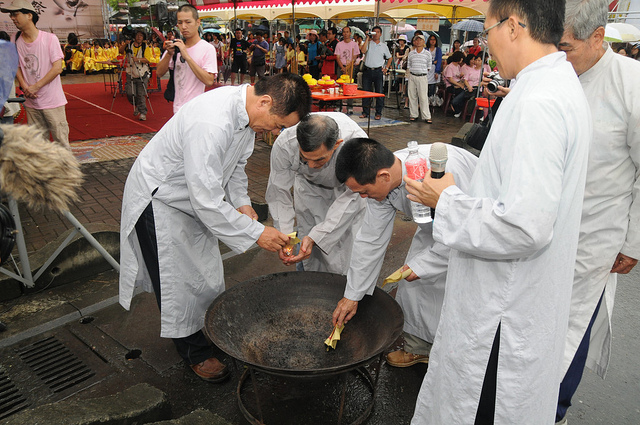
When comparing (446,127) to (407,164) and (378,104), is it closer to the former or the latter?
(378,104)

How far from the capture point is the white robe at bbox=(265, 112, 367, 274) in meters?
3.12

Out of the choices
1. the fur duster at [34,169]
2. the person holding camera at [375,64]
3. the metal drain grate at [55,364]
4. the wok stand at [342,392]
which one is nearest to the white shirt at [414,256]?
the wok stand at [342,392]

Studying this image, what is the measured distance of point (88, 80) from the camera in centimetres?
1819

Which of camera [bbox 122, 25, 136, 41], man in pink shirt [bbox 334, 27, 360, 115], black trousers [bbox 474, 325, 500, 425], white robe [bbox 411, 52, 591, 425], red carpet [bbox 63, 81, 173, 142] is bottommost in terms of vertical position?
red carpet [bbox 63, 81, 173, 142]

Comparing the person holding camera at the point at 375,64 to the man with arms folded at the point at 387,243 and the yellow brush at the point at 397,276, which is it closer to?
the man with arms folded at the point at 387,243

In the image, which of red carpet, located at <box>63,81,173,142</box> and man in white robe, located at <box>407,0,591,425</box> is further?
red carpet, located at <box>63,81,173,142</box>

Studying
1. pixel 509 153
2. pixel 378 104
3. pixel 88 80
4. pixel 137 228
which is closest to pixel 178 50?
pixel 137 228

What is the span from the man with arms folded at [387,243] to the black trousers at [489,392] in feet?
2.74

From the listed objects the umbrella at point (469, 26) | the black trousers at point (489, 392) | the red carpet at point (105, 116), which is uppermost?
the umbrella at point (469, 26)

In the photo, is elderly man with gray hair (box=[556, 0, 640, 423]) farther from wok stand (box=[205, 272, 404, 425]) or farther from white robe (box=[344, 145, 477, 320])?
wok stand (box=[205, 272, 404, 425])

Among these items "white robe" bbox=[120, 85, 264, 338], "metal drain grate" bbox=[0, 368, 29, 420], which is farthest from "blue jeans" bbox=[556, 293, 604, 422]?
"metal drain grate" bbox=[0, 368, 29, 420]

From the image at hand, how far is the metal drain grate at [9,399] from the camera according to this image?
8.05 feet

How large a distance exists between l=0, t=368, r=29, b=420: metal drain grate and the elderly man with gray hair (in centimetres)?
275

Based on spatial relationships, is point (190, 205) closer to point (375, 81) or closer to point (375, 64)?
point (375, 64)
